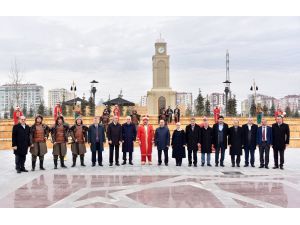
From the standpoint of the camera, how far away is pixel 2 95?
157375 mm

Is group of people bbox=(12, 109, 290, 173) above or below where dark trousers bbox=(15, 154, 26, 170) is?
→ above

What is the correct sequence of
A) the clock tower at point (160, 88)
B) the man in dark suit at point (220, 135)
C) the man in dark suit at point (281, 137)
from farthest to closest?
the clock tower at point (160, 88), the man in dark suit at point (220, 135), the man in dark suit at point (281, 137)

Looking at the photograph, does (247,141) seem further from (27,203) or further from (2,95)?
(2,95)

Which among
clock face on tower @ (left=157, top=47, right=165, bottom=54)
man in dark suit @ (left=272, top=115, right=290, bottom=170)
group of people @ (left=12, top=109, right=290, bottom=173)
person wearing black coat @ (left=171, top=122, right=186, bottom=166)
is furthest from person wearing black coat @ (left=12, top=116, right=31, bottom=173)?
clock face on tower @ (left=157, top=47, right=165, bottom=54)

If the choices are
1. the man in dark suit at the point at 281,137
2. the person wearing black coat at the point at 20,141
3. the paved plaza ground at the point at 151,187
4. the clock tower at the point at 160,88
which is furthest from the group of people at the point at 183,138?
the clock tower at the point at 160,88

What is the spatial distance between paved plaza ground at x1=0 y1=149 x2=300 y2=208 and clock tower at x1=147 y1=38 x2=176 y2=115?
3741 centimetres

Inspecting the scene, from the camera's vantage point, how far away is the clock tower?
166 feet

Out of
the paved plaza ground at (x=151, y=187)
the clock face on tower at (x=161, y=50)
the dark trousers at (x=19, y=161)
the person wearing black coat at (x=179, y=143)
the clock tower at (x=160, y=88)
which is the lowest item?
the paved plaza ground at (x=151, y=187)

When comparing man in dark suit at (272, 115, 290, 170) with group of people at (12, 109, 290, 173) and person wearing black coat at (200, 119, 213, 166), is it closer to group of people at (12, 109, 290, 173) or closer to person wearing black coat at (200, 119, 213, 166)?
group of people at (12, 109, 290, 173)

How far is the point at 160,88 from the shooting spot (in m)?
50.9

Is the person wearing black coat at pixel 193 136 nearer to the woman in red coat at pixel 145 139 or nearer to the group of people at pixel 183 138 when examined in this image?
the group of people at pixel 183 138

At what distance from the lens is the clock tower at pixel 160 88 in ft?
166

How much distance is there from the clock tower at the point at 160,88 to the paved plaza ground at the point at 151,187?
1473 inches
